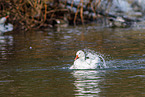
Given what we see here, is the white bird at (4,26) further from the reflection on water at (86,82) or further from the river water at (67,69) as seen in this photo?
the reflection on water at (86,82)

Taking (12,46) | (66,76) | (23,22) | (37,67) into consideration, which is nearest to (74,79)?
(66,76)

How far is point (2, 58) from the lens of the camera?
1476 centimetres

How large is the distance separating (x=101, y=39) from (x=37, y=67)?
25.3 feet

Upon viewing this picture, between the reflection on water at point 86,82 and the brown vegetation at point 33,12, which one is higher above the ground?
the brown vegetation at point 33,12

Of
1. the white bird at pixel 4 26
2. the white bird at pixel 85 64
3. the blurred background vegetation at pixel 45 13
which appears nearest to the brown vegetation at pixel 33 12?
the blurred background vegetation at pixel 45 13

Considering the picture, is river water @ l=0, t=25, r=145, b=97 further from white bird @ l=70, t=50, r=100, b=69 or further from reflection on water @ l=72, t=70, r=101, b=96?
white bird @ l=70, t=50, r=100, b=69

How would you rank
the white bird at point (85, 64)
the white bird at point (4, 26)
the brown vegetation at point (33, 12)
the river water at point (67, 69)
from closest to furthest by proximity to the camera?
the river water at point (67, 69) < the white bird at point (85, 64) < the brown vegetation at point (33, 12) < the white bird at point (4, 26)

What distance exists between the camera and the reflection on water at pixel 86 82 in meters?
9.03

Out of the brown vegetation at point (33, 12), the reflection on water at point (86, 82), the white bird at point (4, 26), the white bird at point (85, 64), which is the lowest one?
the reflection on water at point (86, 82)

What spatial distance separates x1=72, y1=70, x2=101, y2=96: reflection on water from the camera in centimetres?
903

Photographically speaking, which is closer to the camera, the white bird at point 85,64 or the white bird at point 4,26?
the white bird at point 85,64

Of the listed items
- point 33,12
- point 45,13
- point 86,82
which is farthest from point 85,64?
point 33,12

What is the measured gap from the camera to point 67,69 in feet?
39.9

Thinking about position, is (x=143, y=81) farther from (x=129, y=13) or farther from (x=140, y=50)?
(x=129, y=13)
